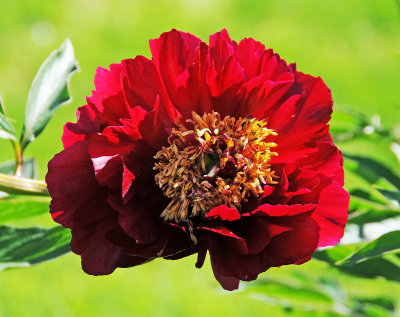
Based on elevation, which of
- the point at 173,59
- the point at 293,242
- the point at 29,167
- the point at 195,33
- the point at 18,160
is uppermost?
the point at 173,59

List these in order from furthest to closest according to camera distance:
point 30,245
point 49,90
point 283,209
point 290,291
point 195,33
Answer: point 195,33 < point 290,291 < point 49,90 < point 30,245 < point 283,209

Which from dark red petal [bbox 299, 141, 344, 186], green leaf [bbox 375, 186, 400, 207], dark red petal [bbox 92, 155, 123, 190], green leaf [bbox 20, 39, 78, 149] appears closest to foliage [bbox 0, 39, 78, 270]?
green leaf [bbox 20, 39, 78, 149]

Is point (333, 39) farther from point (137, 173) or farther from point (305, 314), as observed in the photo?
point (137, 173)

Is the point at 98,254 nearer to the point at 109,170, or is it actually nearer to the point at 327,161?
the point at 109,170

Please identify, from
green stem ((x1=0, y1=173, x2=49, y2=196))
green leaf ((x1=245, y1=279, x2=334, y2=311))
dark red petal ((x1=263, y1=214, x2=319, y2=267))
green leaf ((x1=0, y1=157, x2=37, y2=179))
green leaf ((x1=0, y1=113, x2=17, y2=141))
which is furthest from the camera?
green leaf ((x1=245, y1=279, x2=334, y2=311))

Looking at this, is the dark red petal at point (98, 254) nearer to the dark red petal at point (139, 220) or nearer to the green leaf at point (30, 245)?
the dark red petal at point (139, 220)

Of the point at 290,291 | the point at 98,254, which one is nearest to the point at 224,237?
the point at 98,254

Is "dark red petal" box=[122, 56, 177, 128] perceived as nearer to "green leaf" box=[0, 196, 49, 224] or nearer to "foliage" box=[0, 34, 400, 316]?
"foliage" box=[0, 34, 400, 316]

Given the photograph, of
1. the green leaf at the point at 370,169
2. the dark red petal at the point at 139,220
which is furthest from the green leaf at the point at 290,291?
the dark red petal at the point at 139,220
